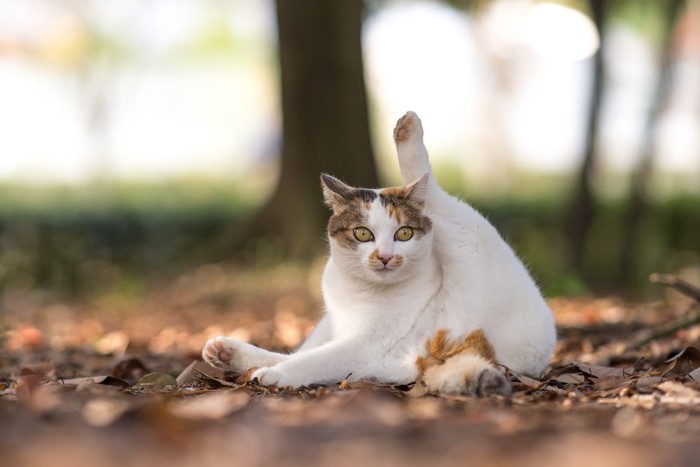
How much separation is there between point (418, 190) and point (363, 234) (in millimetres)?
291

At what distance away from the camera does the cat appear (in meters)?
3.63

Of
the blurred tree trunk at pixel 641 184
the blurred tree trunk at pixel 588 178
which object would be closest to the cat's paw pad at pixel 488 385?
the blurred tree trunk at pixel 588 178

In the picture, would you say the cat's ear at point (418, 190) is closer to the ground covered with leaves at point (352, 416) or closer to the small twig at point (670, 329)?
the ground covered with leaves at point (352, 416)

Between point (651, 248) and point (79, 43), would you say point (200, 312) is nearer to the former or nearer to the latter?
point (651, 248)

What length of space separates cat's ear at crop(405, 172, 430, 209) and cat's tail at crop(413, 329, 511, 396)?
563mm

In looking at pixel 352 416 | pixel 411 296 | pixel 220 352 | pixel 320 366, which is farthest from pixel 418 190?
pixel 352 416

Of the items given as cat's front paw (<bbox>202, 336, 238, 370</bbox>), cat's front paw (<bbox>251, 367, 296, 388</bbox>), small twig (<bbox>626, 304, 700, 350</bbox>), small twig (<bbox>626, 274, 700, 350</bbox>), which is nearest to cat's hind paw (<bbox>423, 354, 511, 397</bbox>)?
cat's front paw (<bbox>251, 367, 296, 388</bbox>)

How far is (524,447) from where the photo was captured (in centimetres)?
224

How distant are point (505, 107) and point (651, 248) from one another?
1419 centimetres

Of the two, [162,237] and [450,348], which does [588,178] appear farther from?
[450,348]

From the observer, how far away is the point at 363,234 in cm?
383

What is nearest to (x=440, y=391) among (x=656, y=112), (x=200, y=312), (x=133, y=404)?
(x=133, y=404)

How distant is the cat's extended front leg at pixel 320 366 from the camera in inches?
139

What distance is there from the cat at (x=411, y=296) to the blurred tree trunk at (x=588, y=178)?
7.15 m
